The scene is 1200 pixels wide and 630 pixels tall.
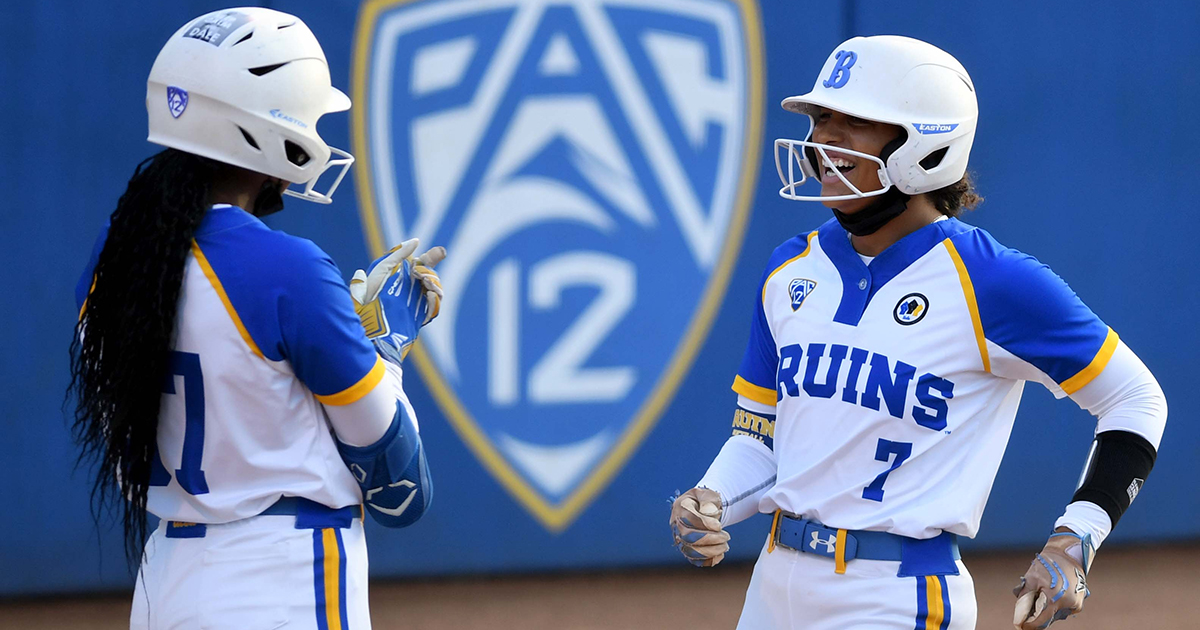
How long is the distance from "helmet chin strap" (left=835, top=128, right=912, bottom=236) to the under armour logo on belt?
62 centimetres

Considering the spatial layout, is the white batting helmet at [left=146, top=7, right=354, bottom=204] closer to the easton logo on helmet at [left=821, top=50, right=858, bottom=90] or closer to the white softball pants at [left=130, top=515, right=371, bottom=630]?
the white softball pants at [left=130, top=515, right=371, bottom=630]

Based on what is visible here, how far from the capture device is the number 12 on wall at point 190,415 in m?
1.90

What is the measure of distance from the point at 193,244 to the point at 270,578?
22.1 inches

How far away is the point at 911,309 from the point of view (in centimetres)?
224

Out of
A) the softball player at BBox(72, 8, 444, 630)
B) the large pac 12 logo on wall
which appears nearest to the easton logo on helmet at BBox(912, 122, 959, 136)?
the softball player at BBox(72, 8, 444, 630)

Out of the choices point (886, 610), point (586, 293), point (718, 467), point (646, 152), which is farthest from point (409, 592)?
point (886, 610)

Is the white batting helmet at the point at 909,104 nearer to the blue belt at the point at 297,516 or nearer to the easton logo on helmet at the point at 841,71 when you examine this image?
the easton logo on helmet at the point at 841,71

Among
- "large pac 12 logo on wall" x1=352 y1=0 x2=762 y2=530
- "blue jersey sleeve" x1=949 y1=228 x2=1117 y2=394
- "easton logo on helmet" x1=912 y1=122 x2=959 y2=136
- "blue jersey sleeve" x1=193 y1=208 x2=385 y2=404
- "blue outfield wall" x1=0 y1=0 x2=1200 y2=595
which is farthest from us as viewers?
"large pac 12 logo on wall" x1=352 y1=0 x2=762 y2=530

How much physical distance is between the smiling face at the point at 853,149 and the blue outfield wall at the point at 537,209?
9.42ft

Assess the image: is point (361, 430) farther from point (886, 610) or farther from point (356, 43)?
point (356, 43)

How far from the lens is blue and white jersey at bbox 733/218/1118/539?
7.07 ft

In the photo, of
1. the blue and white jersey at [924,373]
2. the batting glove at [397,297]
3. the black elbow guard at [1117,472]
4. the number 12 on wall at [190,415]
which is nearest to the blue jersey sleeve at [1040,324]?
the blue and white jersey at [924,373]

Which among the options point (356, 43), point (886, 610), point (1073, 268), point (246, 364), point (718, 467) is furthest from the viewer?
point (1073, 268)

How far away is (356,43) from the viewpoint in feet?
16.7
